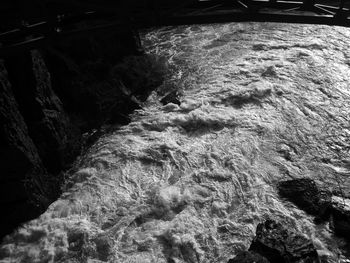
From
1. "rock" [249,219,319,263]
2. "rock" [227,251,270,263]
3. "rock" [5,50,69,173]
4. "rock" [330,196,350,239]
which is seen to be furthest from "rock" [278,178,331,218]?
"rock" [5,50,69,173]

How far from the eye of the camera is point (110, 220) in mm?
10508

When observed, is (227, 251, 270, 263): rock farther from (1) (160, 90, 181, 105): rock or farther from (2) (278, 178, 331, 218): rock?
(1) (160, 90, 181, 105): rock

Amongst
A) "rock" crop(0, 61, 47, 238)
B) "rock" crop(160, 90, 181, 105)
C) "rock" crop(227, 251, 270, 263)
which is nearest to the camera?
"rock" crop(227, 251, 270, 263)

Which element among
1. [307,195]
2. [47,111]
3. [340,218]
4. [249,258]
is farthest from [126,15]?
[340,218]

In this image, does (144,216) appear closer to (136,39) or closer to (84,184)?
(84,184)

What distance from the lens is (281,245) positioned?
8961 millimetres

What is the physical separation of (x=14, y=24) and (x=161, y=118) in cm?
671

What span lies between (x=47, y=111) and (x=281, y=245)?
843 centimetres

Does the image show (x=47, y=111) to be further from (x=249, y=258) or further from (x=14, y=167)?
(x=249, y=258)

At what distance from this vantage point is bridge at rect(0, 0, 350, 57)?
334 inches

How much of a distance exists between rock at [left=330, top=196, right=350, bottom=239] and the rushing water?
0.35 metres

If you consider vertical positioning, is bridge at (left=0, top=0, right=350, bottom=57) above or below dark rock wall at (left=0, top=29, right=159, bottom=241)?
above

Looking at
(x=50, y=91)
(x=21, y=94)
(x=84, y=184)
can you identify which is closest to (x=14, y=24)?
(x=21, y=94)

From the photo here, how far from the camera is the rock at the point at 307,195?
34.3ft
